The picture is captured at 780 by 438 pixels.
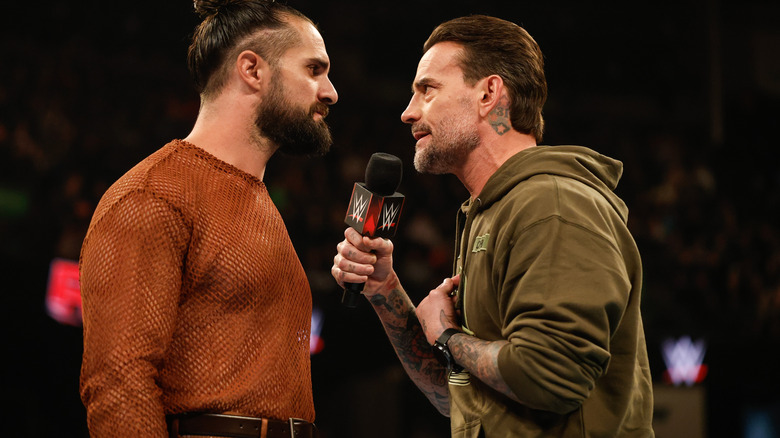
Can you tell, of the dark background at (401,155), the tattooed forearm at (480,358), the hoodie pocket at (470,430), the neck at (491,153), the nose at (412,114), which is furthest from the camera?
the dark background at (401,155)

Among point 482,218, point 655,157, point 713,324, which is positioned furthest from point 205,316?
point 655,157

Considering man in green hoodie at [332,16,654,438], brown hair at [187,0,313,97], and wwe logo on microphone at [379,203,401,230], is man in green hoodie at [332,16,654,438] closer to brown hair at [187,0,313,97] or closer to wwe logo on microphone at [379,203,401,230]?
wwe logo on microphone at [379,203,401,230]

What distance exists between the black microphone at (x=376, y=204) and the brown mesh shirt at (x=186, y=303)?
7.9 inches

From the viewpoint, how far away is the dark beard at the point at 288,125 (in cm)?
219

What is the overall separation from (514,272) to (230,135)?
2.81ft

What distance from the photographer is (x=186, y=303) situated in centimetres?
187

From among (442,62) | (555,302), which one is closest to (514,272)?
(555,302)

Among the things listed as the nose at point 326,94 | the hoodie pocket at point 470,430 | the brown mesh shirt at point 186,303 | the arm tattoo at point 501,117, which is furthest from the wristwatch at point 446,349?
the nose at point 326,94

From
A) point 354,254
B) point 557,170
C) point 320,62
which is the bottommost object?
point 354,254

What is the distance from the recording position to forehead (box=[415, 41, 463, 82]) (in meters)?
2.44

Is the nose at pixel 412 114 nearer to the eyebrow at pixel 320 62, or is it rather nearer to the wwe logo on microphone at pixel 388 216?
the eyebrow at pixel 320 62

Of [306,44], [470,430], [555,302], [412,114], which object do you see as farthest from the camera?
[412,114]

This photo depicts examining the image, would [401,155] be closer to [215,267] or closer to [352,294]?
[352,294]

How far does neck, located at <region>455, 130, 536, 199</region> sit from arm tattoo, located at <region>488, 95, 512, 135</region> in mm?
18
